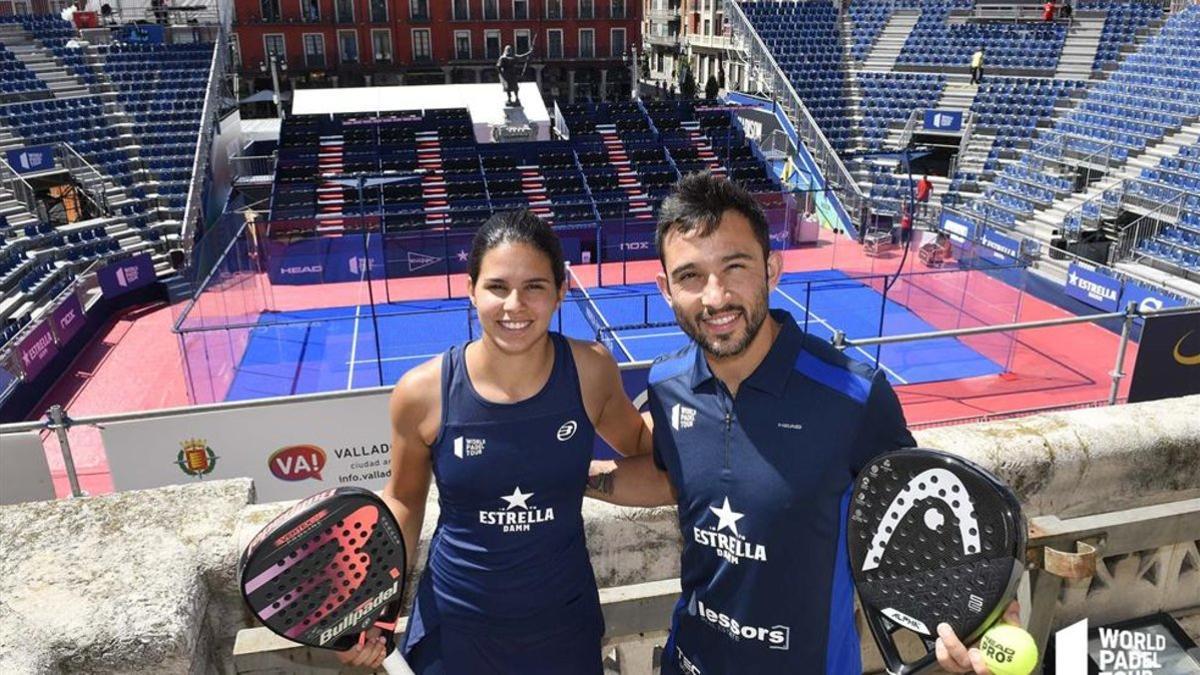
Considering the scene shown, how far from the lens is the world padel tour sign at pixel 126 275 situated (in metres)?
18.1

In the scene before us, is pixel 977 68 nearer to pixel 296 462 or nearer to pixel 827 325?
pixel 827 325

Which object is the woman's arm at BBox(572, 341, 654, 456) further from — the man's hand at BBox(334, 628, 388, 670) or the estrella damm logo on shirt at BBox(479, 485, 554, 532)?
the man's hand at BBox(334, 628, 388, 670)

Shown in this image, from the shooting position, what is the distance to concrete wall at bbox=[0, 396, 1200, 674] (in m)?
2.60

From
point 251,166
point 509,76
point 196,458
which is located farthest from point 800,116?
point 196,458

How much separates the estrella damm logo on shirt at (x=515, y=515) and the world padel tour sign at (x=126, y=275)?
1830 cm

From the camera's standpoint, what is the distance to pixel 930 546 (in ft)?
6.89

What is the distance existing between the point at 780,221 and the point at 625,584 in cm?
2081

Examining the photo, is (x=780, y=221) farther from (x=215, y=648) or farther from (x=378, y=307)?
(x=215, y=648)

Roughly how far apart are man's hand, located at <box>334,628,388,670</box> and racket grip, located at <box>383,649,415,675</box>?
0.15 feet

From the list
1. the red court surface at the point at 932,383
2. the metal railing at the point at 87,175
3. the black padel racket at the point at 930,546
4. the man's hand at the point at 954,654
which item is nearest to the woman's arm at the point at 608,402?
the black padel racket at the point at 930,546

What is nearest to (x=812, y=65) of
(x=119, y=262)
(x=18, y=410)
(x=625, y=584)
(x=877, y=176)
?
(x=877, y=176)

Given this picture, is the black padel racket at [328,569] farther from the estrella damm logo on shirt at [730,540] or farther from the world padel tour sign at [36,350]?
the world padel tour sign at [36,350]

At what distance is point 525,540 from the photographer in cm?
267

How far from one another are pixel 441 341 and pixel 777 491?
14418 mm
